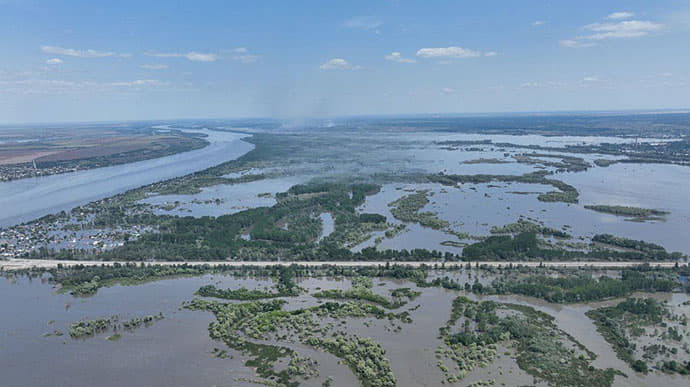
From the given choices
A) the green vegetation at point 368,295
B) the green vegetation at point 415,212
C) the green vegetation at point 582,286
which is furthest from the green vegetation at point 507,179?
the green vegetation at point 368,295

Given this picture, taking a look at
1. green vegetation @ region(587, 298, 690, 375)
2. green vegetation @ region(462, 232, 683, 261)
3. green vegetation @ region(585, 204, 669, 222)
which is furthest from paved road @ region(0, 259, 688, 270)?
green vegetation @ region(585, 204, 669, 222)

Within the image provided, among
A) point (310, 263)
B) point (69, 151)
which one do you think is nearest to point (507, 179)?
point (310, 263)

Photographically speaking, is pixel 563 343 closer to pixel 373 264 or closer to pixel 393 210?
pixel 373 264

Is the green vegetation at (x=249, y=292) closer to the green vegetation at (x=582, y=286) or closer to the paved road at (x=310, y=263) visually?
the paved road at (x=310, y=263)

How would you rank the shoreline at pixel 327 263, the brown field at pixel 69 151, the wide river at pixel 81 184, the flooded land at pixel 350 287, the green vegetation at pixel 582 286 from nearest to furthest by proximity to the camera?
the flooded land at pixel 350 287
the green vegetation at pixel 582 286
the shoreline at pixel 327 263
the wide river at pixel 81 184
the brown field at pixel 69 151

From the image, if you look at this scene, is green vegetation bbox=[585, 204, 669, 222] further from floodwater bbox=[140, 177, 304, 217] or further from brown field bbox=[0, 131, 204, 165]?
brown field bbox=[0, 131, 204, 165]

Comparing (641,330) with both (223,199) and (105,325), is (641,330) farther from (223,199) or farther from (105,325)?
(223,199)
